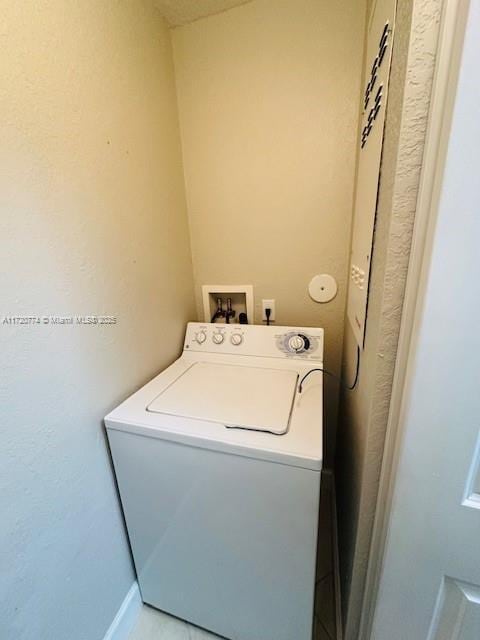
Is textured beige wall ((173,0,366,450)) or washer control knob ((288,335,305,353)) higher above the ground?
textured beige wall ((173,0,366,450))

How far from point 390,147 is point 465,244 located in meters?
0.30

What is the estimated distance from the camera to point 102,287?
0.90m

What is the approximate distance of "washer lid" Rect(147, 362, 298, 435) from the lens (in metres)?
0.85

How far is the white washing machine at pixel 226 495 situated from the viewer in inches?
29.6

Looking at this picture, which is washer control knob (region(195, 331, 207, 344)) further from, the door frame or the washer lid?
the door frame

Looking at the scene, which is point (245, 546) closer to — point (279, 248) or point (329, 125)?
point (279, 248)

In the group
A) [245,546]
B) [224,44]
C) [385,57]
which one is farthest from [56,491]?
[224,44]

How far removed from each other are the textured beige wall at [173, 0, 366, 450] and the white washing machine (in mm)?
613

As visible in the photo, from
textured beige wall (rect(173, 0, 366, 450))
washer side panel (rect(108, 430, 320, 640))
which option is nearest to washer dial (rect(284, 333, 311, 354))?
textured beige wall (rect(173, 0, 366, 450))

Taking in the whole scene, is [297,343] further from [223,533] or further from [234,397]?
[223,533]

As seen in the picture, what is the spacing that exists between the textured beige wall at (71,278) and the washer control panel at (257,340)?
27cm

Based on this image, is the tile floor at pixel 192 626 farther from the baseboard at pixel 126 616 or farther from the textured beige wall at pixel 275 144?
the textured beige wall at pixel 275 144

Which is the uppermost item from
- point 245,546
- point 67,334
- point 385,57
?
point 385,57

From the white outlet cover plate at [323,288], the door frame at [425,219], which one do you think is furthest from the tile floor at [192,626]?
the white outlet cover plate at [323,288]
